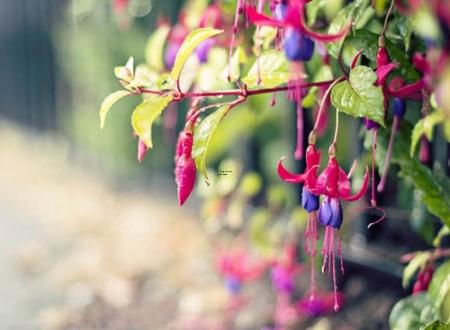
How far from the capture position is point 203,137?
1.25 m

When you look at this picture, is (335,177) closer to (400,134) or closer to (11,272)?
A: (400,134)

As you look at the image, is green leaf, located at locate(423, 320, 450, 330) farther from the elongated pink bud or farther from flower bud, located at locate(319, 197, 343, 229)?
the elongated pink bud

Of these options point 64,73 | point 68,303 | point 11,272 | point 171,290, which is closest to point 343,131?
point 171,290

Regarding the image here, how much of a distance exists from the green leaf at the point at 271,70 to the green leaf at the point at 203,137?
0.07 meters

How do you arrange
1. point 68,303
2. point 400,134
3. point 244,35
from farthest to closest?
point 68,303 < point 244,35 < point 400,134

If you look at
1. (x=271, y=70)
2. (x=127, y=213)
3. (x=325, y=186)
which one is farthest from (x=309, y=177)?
(x=127, y=213)

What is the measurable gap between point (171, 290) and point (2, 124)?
346 centimetres

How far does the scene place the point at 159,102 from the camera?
122 cm

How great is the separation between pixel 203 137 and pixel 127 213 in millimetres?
2249

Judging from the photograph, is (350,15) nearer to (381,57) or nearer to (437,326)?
(381,57)

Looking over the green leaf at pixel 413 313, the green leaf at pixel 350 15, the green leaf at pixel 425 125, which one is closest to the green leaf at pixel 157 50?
the green leaf at pixel 350 15

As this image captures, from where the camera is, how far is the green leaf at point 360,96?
1102 mm

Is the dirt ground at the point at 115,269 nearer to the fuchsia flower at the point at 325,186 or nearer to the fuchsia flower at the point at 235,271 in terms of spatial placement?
the fuchsia flower at the point at 235,271

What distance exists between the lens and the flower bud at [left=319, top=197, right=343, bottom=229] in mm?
1153
